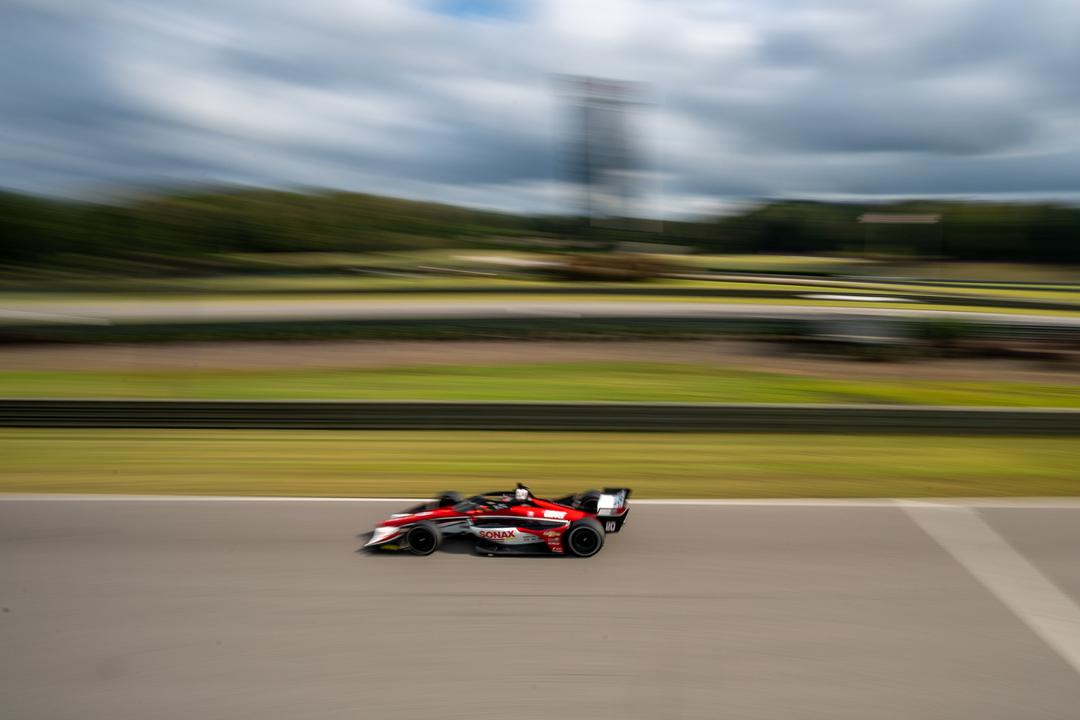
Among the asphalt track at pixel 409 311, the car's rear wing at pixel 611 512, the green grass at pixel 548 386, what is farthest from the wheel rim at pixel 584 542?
the asphalt track at pixel 409 311

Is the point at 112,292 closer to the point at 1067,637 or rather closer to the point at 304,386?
the point at 304,386

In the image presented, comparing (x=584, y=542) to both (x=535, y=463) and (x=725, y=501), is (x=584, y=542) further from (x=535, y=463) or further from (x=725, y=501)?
(x=535, y=463)

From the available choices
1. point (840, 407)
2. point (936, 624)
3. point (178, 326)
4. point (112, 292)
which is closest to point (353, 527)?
point (936, 624)

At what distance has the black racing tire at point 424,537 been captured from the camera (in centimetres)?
538

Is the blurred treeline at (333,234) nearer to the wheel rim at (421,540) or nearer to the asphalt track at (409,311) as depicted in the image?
the asphalt track at (409,311)

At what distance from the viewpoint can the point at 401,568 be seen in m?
5.27

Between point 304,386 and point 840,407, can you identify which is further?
point 304,386

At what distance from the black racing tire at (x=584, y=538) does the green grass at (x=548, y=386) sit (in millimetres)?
7594

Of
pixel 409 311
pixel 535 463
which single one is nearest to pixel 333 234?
pixel 409 311

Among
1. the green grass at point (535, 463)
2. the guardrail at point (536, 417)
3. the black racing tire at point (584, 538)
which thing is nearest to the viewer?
the black racing tire at point (584, 538)

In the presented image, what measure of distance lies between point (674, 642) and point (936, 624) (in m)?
1.53

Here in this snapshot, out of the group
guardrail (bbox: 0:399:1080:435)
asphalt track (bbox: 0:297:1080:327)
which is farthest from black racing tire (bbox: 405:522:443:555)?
asphalt track (bbox: 0:297:1080:327)

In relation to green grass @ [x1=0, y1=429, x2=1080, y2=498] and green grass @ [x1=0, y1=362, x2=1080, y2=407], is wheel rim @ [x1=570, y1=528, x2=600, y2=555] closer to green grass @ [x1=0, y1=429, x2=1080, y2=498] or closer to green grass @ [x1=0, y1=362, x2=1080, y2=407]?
green grass @ [x1=0, y1=429, x2=1080, y2=498]

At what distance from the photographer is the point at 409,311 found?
2652 cm
